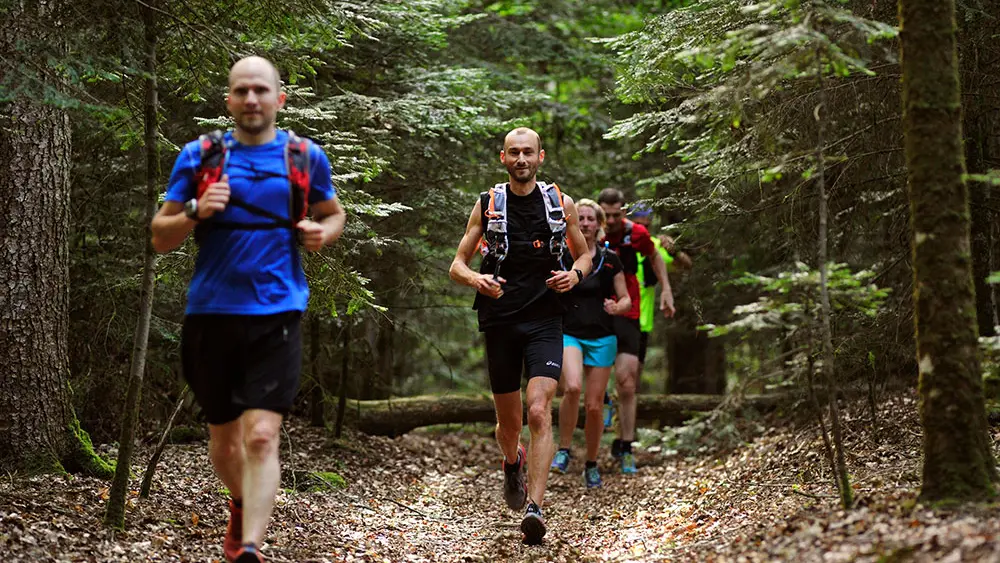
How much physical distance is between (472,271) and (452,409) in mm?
6315

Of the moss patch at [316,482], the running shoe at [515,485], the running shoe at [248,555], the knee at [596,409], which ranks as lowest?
the moss patch at [316,482]

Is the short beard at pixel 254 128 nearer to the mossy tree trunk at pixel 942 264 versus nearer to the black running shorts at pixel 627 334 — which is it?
the mossy tree trunk at pixel 942 264

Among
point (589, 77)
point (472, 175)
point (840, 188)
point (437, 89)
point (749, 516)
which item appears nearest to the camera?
point (749, 516)

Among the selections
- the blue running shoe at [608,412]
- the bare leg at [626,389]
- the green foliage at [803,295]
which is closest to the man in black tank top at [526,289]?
the green foliage at [803,295]

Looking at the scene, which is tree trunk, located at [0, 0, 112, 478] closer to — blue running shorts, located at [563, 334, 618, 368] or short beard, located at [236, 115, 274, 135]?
short beard, located at [236, 115, 274, 135]

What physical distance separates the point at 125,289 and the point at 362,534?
133 inches

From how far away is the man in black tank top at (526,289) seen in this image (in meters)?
6.93

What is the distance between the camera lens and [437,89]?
1039 cm

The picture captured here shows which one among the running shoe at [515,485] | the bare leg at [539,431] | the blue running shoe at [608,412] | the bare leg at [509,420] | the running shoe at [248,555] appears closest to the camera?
the running shoe at [248,555]

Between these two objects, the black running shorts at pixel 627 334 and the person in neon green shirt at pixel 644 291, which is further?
the person in neon green shirt at pixel 644 291

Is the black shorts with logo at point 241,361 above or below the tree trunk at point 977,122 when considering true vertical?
below

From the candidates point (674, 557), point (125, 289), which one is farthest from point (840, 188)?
point (125, 289)

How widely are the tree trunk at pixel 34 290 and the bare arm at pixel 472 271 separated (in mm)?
2960

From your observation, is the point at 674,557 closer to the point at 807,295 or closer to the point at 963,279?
the point at 807,295
